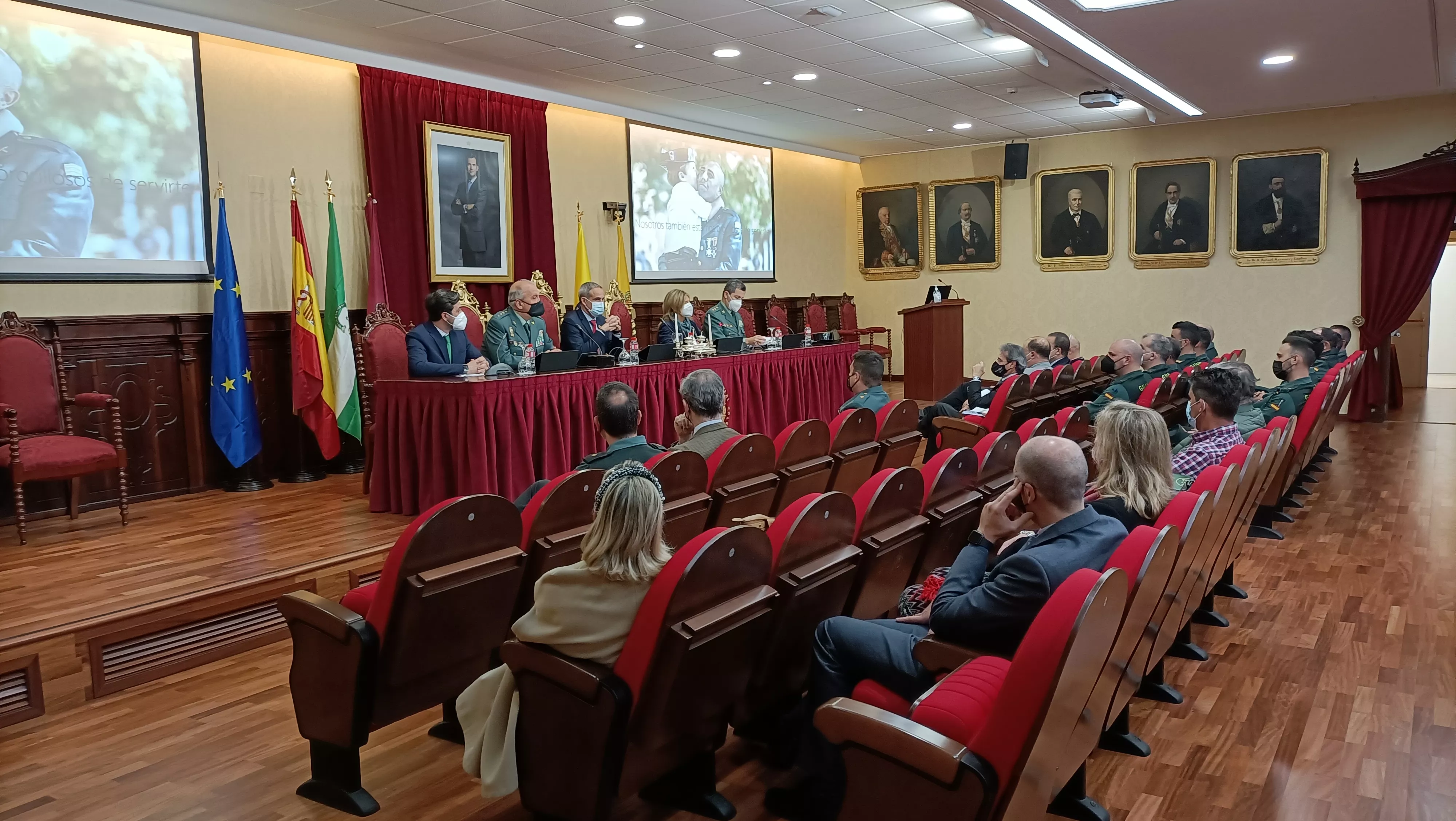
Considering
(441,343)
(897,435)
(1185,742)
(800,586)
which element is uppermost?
(441,343)

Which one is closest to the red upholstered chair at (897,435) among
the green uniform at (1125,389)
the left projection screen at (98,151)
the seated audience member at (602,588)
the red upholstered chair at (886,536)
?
the green uniform at (1125,389)

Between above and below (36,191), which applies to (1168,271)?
below

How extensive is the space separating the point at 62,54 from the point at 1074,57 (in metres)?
7.24

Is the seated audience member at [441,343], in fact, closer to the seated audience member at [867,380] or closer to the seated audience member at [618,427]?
the seated audience member at [867,380]

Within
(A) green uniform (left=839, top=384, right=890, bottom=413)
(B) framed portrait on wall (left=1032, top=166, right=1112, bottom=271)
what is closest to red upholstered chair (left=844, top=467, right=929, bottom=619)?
(A) green uniform (left=839, top=384, right=890, bottom=413)

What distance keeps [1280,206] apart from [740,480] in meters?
10.2

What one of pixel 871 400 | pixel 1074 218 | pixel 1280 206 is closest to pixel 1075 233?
pixel 1074 218

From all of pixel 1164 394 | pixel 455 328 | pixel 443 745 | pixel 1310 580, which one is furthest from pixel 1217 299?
pixel 443 745

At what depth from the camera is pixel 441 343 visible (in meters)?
6.43

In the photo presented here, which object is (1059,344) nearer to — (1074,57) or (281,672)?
(1074,57)

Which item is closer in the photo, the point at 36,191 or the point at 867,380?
the point at 867,380

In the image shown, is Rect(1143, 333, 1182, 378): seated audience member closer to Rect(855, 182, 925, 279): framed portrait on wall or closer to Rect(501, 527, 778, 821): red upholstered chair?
Rect(501, 527, 778, 821): red upholstered chair

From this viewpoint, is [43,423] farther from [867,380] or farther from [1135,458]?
[1135,458]

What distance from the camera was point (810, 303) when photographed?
13344mm
